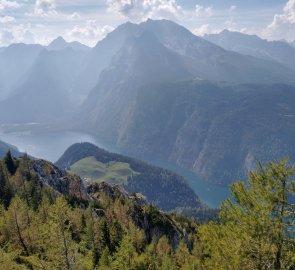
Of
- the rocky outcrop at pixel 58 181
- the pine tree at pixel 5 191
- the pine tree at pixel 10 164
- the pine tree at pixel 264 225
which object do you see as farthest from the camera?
the rocky outcrop at pixel 58 181

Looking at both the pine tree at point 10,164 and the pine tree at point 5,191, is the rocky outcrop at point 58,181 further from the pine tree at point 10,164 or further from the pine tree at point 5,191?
the pine tree at point 5,191

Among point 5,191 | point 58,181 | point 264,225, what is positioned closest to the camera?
point 264,225

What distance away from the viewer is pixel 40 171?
15338cm

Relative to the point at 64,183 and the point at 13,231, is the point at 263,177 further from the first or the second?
the point at 64,183

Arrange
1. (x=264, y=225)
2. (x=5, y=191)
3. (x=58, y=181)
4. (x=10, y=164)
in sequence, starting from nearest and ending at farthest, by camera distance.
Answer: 1. (x=264, y=225)
2. (x=5, y=191)
3. (x=10, y=164)
4. (x=58, y=181)

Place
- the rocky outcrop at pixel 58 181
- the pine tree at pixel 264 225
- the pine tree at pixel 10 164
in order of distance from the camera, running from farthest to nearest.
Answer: the rocky outcrop at pixel 58 181 → the pine tree at pixel 10 164 → the pine tree at pixel 264 225

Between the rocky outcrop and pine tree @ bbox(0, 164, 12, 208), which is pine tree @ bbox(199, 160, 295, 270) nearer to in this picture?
pine tree @ bbox(0, 164, 12, 208)

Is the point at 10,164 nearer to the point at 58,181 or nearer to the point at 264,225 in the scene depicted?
the point at 58,181

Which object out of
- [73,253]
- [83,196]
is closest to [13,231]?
[73,253]

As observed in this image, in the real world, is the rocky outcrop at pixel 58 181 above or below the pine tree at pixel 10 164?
below

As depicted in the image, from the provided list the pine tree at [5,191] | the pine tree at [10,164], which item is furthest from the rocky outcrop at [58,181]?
the pine tree at [5,191]

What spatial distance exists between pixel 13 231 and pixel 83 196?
255ft

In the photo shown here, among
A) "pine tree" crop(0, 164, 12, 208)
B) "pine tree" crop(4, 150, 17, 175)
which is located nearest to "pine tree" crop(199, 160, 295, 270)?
"pine tree" crop(0, 164, 12, 208)

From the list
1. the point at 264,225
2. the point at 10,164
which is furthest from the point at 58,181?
the point at 264,225
